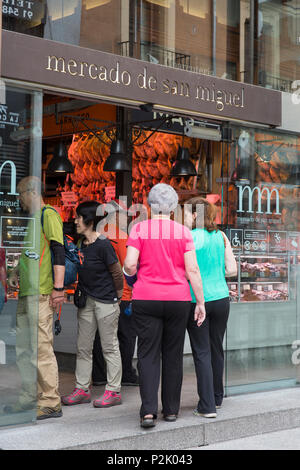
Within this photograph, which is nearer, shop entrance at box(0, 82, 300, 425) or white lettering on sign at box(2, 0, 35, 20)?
shop entrance at box(0, 82, 300, 425)

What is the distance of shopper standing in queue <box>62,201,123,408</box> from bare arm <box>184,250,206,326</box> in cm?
101

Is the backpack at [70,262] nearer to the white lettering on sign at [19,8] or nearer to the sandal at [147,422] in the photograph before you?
the sandal at [147,422]

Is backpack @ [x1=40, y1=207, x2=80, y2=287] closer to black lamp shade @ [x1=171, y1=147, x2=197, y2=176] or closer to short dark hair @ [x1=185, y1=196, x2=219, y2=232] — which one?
short dark hair @ [x1=185, y1=196, x2=219, y2=232]

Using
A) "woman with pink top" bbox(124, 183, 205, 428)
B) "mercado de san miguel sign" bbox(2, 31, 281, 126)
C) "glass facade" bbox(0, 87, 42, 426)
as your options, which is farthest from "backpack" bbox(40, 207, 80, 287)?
"mercado de san miguel sign" bbox(2, 31, 281, 126)

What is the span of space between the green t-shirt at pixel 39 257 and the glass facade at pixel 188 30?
1.62 m

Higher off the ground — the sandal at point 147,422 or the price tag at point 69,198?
the price tag at point 69,198

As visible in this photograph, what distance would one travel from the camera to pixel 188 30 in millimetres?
8078

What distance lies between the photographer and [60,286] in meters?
6.28

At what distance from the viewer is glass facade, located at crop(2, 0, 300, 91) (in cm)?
658

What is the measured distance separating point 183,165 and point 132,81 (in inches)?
214

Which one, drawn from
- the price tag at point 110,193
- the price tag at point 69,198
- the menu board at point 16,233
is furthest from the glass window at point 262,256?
the price tag at point 69,198

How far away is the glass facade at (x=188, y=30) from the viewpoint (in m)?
6.58
